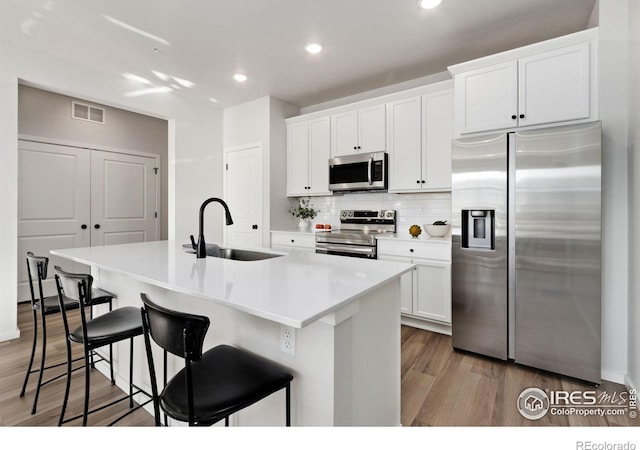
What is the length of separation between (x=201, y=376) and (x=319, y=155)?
10.9 feet

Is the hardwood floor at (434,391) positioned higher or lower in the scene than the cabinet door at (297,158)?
lower

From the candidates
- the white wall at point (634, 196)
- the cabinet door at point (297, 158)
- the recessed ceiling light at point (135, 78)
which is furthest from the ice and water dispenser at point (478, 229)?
the recessed ceiling light at point (135, 78)

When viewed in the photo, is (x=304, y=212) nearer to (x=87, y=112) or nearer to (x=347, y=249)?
(x=347, y=249)

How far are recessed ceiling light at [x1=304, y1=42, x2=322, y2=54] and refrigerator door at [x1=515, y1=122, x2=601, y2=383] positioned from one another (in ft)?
6.20

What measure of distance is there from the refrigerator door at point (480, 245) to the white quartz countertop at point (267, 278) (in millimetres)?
1160

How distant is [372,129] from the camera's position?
3.76 metres

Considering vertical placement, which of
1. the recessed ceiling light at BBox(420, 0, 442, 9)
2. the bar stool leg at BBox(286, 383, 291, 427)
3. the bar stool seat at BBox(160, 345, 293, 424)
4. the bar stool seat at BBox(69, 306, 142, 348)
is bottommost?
the bar stool leg at BBox(286, 383, 291, 427)

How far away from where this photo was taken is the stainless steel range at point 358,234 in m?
3.52

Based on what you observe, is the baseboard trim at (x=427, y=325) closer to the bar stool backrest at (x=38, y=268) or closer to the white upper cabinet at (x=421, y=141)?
the white upper cabinet at (x=421, y=141)

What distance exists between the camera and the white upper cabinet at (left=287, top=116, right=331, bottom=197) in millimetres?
4160

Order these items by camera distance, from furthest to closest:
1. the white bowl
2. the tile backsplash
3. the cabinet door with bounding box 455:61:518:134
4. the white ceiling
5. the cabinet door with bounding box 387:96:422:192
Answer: the tile backsplash < the cabinet door with bounding box 387:96:422:192 < the white bowl < the cabinet door with bounding box 455:61:518:134 < the white ceiling

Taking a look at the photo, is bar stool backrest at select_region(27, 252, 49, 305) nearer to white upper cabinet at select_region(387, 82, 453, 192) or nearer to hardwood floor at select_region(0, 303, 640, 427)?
hardwood floor at select_region(0, 303, 640, 427)

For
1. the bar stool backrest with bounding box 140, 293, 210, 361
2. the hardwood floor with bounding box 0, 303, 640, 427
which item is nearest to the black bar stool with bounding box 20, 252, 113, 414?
the hardwood floor with bounding box 0, 303, 640, 427
